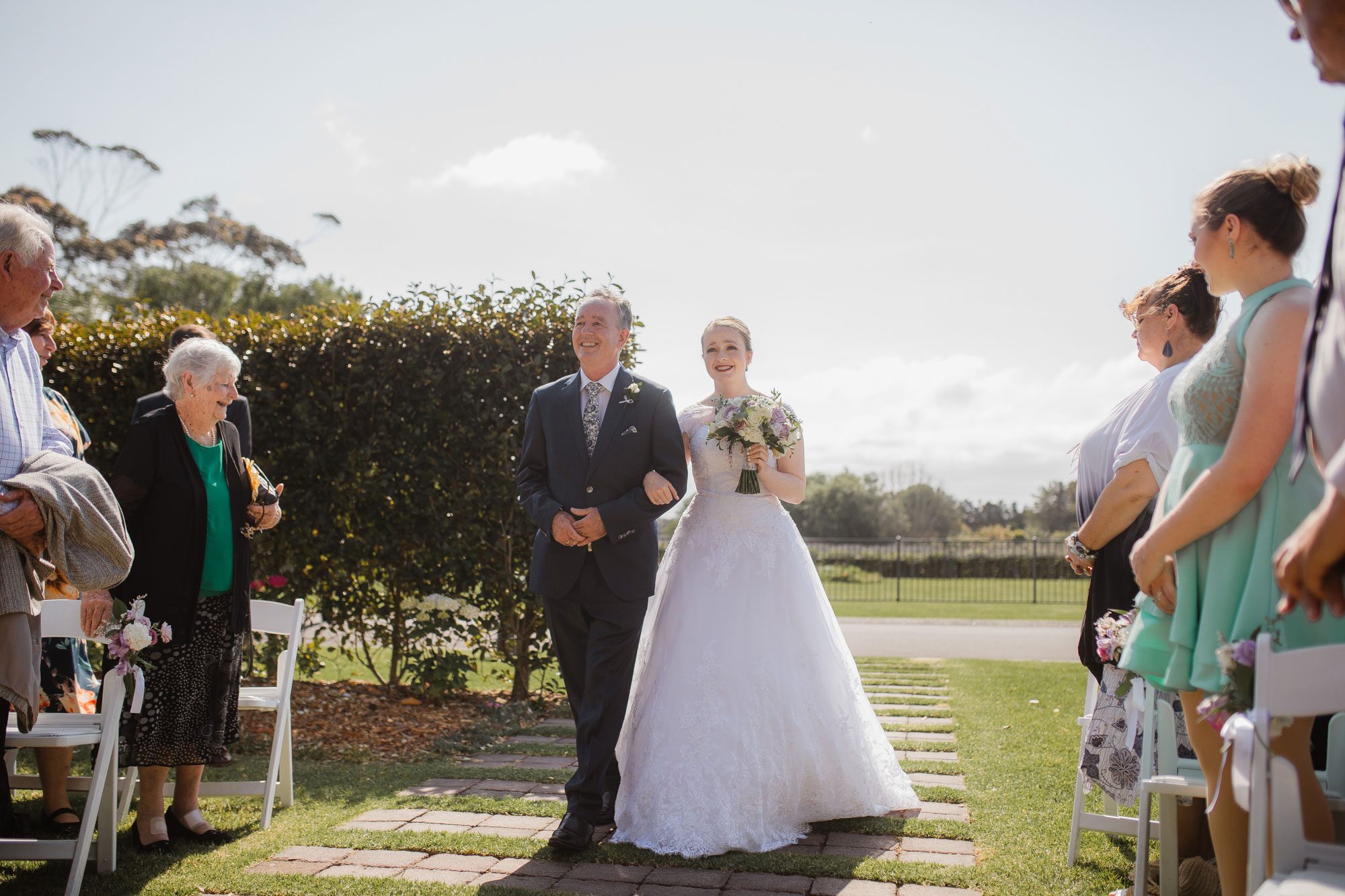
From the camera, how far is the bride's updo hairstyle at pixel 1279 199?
87.1 inches

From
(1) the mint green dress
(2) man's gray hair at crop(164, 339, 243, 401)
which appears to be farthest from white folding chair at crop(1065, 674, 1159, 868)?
(2) man's gray hair at crop(164, 339, 243, 401)

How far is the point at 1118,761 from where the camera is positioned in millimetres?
3510

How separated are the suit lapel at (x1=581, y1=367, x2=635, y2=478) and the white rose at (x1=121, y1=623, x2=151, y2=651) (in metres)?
1.87

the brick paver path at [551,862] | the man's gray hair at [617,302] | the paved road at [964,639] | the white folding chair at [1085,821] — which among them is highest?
the man's gray hair at [617,302]

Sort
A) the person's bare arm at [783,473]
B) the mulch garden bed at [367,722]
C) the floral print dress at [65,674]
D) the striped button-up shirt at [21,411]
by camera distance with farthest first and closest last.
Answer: the mulch garden bed at [367,722]
the floral print dress at [65,674]
the person's bare arm at [783,473]
the striped button-up shirt at [21,411]

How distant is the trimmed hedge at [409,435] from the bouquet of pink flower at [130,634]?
292 cm

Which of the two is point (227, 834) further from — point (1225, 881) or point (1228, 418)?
point (1228, 418)

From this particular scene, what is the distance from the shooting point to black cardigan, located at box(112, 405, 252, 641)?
387cm

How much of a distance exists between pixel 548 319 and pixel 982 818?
435 centimetres

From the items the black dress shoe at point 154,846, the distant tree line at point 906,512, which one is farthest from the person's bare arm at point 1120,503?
the distant tree line at point 906,512

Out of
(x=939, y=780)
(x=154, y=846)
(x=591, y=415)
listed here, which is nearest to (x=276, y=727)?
(x=154, y=846)

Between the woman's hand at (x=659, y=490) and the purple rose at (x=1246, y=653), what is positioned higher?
the woman's hand at (x=659, y=490)

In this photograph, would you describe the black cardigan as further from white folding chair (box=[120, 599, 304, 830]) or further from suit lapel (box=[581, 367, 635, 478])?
suit lapel (box=[581, 367, 635, 478])

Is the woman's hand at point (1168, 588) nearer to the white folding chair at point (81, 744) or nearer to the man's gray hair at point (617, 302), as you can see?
the man's gray hair at point (617, 302)
